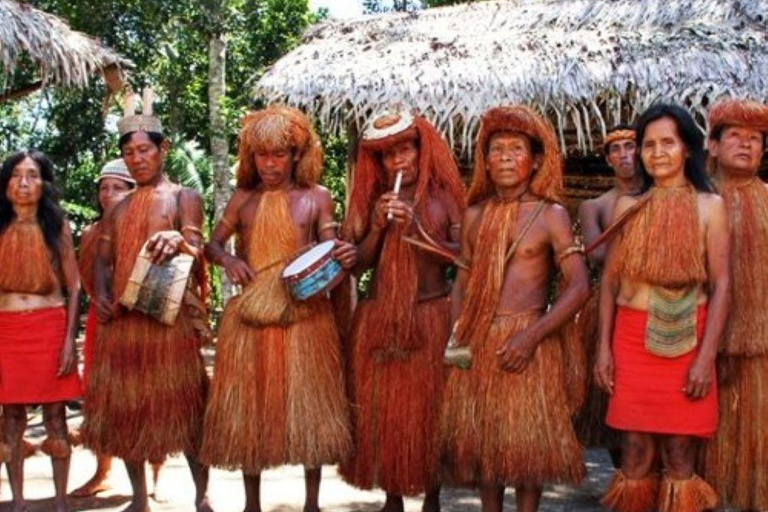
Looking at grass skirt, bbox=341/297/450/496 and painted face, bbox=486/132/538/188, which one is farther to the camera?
grass skirt, bbox=341/297/450/496

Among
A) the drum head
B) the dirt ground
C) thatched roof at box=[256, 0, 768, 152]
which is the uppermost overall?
thatched roof at box=[256, 0, 768, 152]

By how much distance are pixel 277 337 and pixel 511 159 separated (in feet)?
4.02

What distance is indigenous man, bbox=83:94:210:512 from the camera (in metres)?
4.11

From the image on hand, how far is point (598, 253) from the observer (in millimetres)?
4125

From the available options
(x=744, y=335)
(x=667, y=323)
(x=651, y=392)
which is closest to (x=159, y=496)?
(x=651, y=392)

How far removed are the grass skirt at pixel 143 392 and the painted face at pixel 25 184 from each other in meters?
0.67

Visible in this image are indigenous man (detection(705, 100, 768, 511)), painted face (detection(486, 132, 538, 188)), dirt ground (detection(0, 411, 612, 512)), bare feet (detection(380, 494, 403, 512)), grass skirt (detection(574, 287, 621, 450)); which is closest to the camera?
indigenous man (detection(705, 100, 768, 511))

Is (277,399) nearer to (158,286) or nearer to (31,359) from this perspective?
(158,286)

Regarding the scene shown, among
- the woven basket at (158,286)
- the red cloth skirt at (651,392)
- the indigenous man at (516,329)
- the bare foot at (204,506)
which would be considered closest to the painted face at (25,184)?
the woven basket at (158,286)

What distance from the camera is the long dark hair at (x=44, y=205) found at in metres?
4.31

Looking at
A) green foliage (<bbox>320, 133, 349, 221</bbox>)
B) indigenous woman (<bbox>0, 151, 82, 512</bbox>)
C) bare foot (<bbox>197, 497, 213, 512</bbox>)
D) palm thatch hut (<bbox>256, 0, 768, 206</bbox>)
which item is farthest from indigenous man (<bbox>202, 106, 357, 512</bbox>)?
A: green foliage (<bbox>320, 133, 349, 221</bbox>)

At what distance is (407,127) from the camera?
4.01m

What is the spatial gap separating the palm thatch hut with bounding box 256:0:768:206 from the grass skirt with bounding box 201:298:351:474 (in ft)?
7.83

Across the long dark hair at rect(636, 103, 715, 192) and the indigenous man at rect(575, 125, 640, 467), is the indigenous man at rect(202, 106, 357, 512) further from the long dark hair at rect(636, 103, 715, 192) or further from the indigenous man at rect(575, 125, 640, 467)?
the long dark hair at rect(636, 103, 715, 192)
